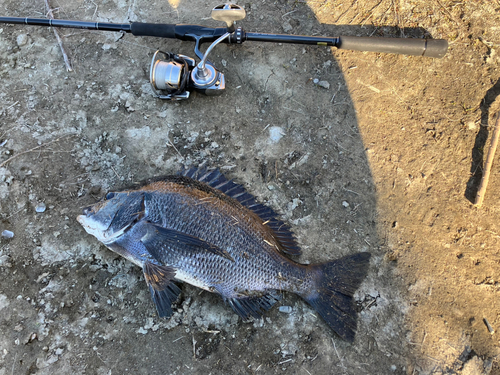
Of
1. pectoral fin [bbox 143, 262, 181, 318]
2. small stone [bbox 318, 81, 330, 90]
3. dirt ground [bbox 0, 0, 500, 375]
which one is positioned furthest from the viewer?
small stone [bbox 318, 81, 330, 90]

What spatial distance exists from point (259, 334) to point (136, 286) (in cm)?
137

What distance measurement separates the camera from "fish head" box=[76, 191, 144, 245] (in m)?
2.89

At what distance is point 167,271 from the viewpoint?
9.40ft

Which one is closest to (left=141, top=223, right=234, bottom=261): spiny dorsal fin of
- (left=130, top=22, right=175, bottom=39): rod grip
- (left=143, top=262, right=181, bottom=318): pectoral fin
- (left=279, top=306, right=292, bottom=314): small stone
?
(left=143, top=262, right=181, bottom=318): pectoral fin

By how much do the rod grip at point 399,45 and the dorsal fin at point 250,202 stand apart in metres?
1.94

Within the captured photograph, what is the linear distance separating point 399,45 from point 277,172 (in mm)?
1922

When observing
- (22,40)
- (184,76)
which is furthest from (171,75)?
(22,40)

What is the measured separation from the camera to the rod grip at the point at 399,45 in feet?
10.8

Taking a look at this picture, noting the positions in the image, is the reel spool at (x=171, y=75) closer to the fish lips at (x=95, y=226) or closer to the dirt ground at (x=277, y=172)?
the dirt ground at (x=277, y=172)

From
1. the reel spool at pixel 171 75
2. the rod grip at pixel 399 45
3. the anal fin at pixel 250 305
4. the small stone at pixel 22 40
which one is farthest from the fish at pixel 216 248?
the small stone at pixel 22 40

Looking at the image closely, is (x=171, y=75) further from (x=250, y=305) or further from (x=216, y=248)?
(x=250, y=305)

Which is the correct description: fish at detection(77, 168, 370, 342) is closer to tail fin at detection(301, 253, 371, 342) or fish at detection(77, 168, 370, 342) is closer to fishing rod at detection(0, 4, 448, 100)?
tail fin at detection(301, 253, 371, 342)

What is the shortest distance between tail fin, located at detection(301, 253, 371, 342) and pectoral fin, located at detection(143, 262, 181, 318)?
1.29 meters

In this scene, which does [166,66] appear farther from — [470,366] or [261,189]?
[470,366]
